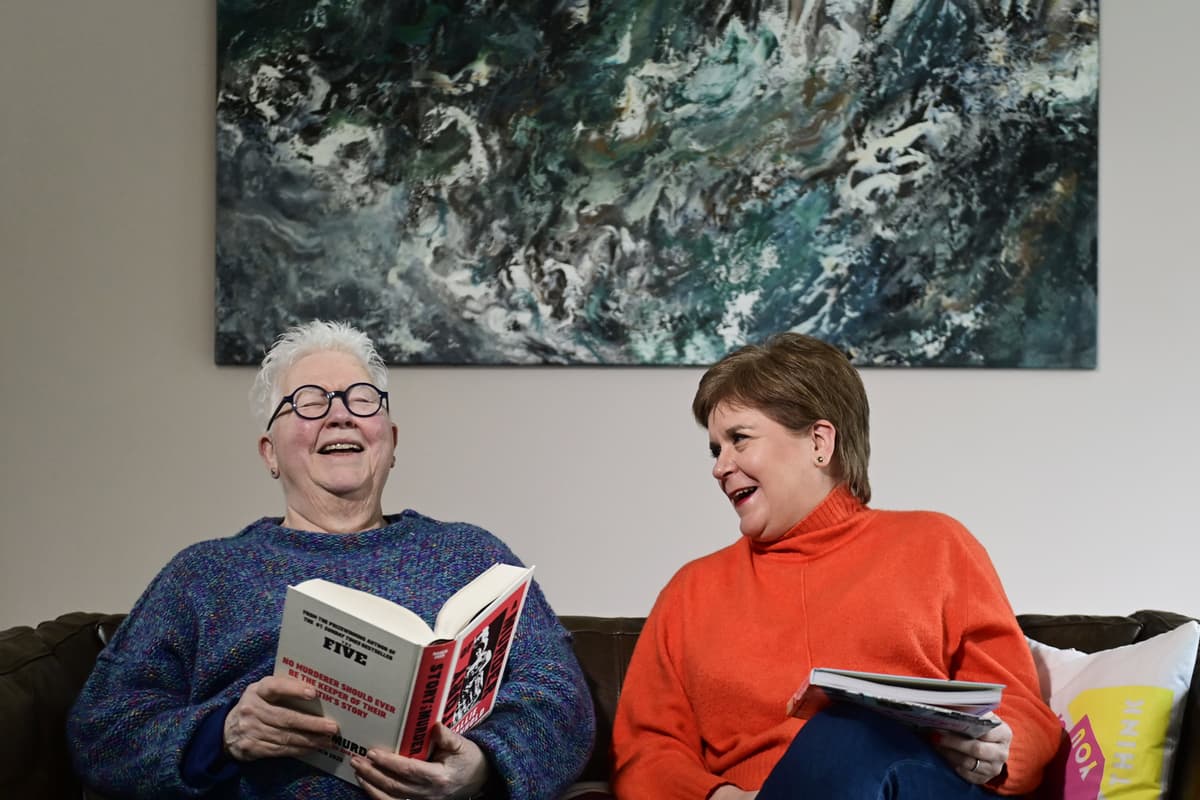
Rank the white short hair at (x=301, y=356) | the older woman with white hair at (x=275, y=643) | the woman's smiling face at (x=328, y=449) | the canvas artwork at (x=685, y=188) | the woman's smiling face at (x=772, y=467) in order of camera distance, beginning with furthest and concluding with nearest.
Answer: the canvas artwork at (x=685, y=188) → the white short hair at (x=301, y=356) → the woman's smiling face at (x=328, y=449) → the woman's smiling face at (x=772, y=467) → the older woman with white hair at (x=275, y=643)

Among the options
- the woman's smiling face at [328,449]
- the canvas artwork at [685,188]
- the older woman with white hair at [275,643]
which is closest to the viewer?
the older woman with white hair at [275,643]

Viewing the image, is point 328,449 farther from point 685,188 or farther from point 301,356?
point 685,188

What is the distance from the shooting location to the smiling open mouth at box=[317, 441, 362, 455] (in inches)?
78.2

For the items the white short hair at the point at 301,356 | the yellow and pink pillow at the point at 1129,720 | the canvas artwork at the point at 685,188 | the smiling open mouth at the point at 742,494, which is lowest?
the yellow and pink pillow at the point at 1129,720

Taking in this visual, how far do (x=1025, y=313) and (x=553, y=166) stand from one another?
3.84ft

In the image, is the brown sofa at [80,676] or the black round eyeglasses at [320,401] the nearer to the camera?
the brown sofa at [80,676]

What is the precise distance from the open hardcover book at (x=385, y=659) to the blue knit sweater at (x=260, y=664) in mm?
146

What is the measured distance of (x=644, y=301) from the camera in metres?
2.79

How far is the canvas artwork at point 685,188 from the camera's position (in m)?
2.78

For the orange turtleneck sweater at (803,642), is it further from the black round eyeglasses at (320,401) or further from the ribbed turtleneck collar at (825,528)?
the black round eyeglasses at (320,401)

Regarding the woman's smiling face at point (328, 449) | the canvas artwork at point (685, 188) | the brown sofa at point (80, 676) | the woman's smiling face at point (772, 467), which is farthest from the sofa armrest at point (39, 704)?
the woman's smiling face at point (772, 467)

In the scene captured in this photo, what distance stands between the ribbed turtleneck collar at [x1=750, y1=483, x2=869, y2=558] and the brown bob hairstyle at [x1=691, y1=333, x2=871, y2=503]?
1.3 inches

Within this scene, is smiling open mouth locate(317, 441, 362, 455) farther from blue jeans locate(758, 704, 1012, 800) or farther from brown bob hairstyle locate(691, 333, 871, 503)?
blue jeans locate(758, 704, 1012, 800)

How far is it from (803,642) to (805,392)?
0.39m
